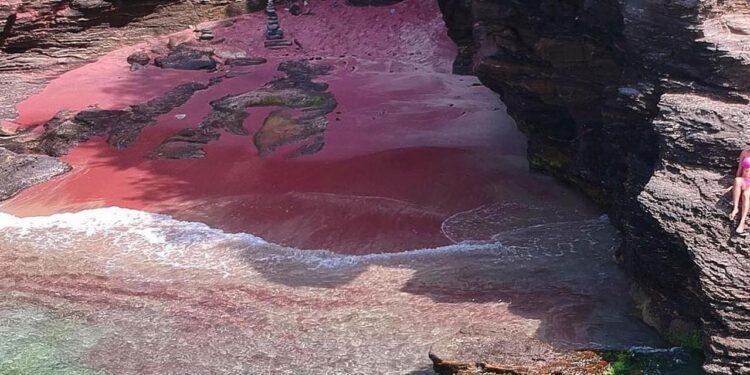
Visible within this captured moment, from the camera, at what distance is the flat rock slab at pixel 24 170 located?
14250 millimetres

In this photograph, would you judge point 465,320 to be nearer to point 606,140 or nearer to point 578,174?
point 606,140

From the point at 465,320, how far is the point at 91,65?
14.2m

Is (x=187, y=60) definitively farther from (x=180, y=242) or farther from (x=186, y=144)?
(x=180, y=242)

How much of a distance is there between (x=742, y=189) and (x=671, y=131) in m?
0.84

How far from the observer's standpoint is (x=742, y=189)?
6.79m

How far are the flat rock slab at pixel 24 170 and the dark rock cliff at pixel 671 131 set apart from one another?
8501mm

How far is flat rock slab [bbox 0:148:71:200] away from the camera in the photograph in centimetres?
1425

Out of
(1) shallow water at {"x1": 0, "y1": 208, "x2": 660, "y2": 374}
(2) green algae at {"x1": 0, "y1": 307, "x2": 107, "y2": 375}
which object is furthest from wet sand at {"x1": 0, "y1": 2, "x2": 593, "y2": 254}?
(2) green algae at {"x1": 0, "y1": 307, "x2": 107, "y2": 375}

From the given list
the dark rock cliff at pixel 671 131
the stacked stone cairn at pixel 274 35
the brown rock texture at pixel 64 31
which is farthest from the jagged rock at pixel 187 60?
the dark rock cliff at pixel 671 131

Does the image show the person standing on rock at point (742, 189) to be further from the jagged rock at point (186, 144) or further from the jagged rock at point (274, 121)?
the jagged rock at point (186, 144)

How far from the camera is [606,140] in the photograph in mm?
10266

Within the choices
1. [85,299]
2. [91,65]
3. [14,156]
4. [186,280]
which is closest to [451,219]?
[186,280]

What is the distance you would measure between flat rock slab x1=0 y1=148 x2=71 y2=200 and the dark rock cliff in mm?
8501

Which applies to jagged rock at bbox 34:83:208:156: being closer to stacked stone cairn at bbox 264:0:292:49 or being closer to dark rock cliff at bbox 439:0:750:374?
stacked stone cairn at bbox 264:0:292:49
